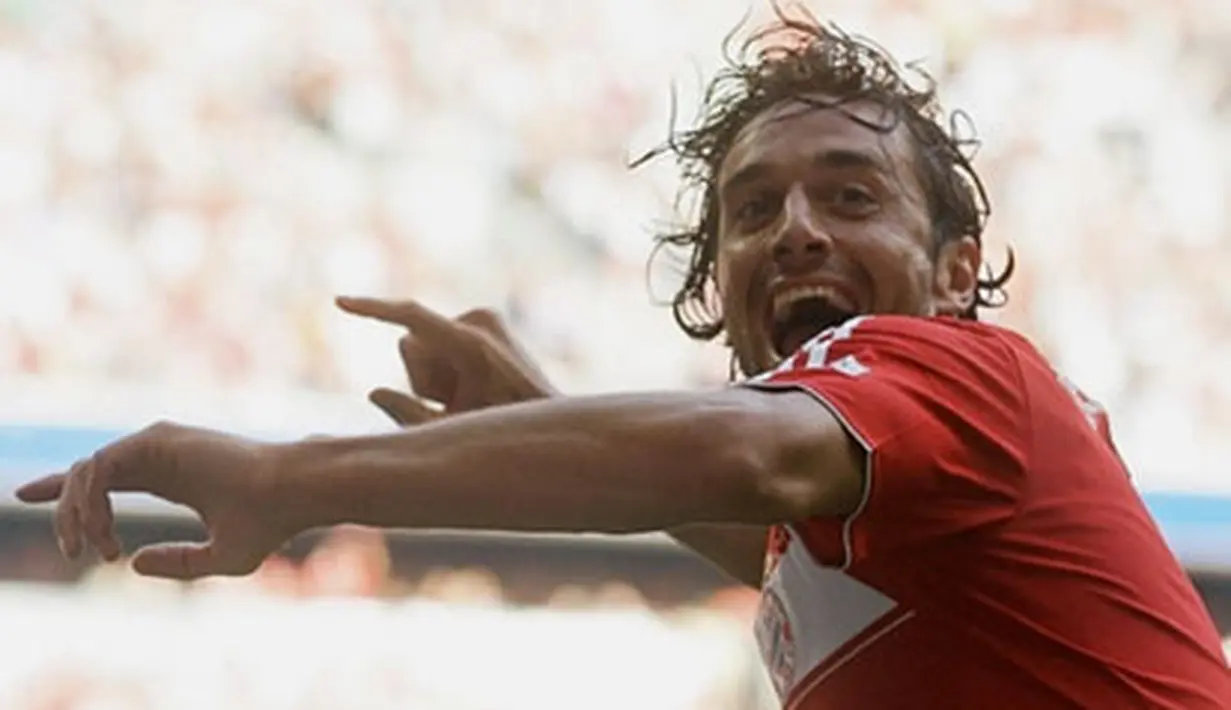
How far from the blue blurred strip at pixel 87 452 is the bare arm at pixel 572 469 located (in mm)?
825

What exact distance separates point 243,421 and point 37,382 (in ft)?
0.54

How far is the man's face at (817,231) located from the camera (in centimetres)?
96

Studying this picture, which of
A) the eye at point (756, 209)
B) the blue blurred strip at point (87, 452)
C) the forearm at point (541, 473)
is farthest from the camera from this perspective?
the blue blurred strip at point (87, 452)

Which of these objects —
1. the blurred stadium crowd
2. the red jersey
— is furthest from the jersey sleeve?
the blurred stadium crowd

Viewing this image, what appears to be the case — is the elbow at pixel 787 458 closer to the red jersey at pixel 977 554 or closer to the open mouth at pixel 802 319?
the red jersey at pixel 977 554

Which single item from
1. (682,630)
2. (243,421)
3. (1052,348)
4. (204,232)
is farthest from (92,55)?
(1052,348)

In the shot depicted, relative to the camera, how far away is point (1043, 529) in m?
0.75

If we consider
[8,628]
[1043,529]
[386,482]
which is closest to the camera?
[386,482]

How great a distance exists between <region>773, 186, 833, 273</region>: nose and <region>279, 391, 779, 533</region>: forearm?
0.33 m

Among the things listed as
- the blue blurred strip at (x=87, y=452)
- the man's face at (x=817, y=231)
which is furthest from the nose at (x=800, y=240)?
→ the blue blurred strip at (x=87, y=452)

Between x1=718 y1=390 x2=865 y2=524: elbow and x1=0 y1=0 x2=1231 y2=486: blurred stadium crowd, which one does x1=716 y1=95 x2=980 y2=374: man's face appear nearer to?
x1=718 y1=390 x2=865 y2=524: elbow

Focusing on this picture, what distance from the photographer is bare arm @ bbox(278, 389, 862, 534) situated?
616mm

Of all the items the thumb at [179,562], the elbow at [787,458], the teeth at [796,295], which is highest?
the teeth at [796,295]

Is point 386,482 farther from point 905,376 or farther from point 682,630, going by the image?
point 682,630
